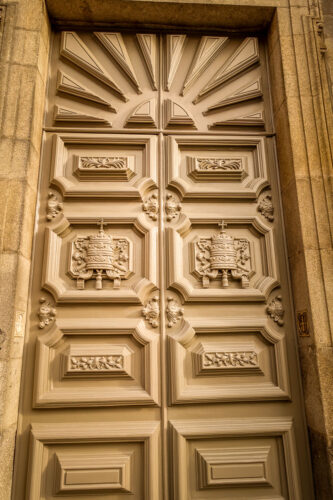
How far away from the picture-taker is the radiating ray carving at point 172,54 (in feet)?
10.2

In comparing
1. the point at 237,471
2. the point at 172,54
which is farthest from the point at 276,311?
the point at 172,54

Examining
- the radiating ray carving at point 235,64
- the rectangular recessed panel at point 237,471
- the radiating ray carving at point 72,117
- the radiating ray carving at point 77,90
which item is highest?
the radiating ray carving at point 235,64

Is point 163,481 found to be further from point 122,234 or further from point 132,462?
point 122,234

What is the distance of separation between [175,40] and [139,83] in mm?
596

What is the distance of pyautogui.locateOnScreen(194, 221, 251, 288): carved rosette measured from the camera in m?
2.66

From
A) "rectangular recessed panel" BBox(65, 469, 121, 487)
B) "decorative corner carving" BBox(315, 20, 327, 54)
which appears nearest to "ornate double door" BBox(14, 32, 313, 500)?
"rectangular recessed panel" BBox(65, 469, 121, 487)

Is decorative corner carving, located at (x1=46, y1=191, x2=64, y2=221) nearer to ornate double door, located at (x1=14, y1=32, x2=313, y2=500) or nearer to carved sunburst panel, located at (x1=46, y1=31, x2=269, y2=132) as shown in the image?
ornate double door, located at (x1=14, y1=32, x2=313, y2=500)

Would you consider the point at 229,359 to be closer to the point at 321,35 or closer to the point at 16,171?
the point at 16,171

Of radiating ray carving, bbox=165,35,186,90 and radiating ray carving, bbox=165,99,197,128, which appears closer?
radiating ray carving, bbox=165,99,197,128

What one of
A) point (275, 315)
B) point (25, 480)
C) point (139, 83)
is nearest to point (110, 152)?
point (139, 83)

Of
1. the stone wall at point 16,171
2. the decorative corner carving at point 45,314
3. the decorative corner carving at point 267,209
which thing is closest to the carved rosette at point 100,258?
the decorative corner carving at point 45,314

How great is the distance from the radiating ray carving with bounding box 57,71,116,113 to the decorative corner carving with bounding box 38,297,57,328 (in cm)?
182

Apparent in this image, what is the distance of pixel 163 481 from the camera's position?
90.2 inches

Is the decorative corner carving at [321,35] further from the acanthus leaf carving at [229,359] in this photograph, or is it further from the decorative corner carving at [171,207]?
the acanthus leaf carving at [229,359]
